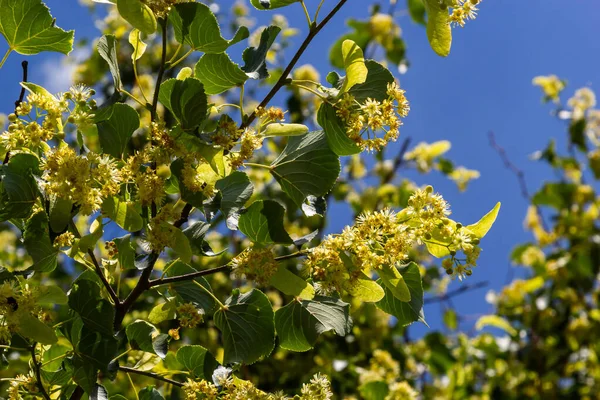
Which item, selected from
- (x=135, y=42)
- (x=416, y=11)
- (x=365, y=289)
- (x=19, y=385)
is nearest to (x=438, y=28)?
(x=365, y=289)

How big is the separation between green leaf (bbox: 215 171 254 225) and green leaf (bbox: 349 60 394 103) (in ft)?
1.08

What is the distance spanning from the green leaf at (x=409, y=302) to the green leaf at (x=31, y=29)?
92cm

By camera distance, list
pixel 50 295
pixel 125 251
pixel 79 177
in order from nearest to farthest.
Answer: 1. pixel 79 177
2. pixel 50 295
3. pixel 125 251

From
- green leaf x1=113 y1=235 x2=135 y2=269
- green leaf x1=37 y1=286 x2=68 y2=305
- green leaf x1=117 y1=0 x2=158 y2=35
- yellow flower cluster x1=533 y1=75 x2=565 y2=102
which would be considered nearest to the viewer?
green leaf x1=117 y1=0 x2=158 y2=35

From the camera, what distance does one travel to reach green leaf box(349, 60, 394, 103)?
148cm

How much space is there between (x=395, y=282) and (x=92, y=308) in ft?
2.06

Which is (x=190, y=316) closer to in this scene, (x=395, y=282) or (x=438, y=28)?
(x=395, y=282)

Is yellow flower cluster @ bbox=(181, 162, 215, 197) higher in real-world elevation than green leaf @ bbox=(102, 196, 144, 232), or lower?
higher

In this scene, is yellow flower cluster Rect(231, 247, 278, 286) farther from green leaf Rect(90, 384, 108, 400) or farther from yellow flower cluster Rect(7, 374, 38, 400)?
yellow flower cluster Rect(7, 374, 38, 400)

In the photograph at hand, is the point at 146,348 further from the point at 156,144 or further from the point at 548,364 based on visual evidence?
the point at 548,364

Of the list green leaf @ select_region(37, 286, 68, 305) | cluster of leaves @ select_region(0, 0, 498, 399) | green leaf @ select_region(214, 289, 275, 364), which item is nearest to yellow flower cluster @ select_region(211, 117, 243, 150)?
cluster of leaves @ select_region(0, 0, 498, 399)

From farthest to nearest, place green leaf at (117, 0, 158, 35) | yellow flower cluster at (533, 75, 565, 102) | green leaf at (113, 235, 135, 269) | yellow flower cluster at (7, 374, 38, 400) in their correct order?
yellow flower cluster at (533, 75, 565, 102), green leaf at (113, 235, 135, 269), yellow flower cluster at (7, 374, 38, 400), green leaf at (117, 0, 158, 35)

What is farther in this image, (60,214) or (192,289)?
(192,289)

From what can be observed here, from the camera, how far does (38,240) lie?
1.38m
